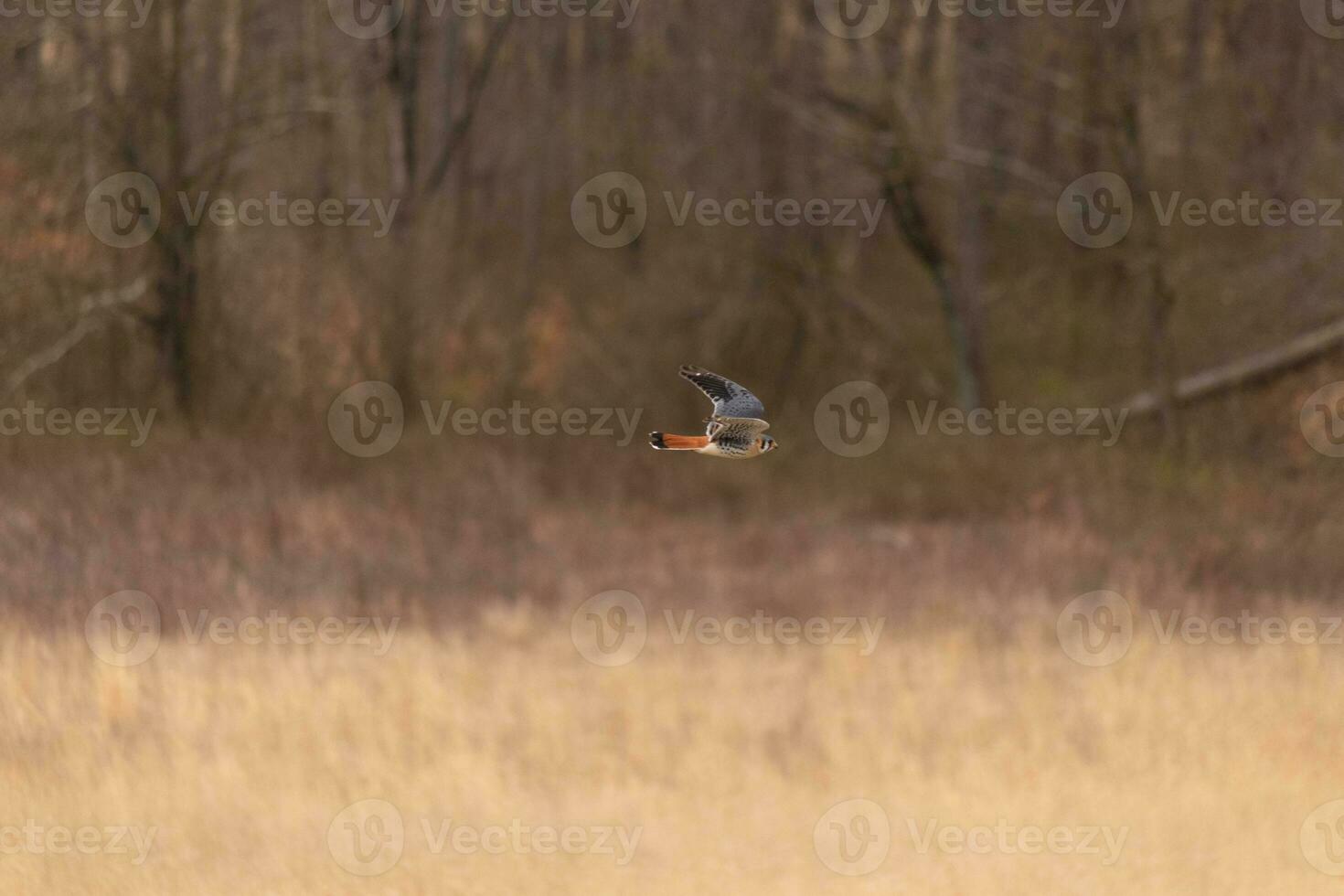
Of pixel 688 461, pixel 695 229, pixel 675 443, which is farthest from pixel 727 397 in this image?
pixel 695 229

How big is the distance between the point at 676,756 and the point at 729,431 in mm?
3061

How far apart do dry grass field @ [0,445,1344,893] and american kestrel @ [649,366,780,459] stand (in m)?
2.10

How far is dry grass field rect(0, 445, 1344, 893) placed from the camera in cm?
507

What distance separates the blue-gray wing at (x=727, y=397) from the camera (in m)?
3.31

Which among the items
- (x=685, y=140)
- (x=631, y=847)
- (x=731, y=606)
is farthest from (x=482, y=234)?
(x=631, y=847)

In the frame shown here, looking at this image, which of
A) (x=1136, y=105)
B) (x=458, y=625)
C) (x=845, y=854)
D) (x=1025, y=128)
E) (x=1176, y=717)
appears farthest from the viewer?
(x=1025, y=128)

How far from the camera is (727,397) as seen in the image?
3430 mm

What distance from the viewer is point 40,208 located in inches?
425

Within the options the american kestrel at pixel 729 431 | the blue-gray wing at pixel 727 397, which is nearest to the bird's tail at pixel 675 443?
the american kestrel at pixel 729 431

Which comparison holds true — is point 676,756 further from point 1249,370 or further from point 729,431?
point 1249,370

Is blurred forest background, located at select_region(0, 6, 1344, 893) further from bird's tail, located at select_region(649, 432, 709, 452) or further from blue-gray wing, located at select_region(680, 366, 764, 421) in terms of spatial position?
bird's tail, located at select_region(649, 432, 709, 452)

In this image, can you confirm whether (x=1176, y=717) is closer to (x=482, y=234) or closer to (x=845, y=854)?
(x=845, y=854)

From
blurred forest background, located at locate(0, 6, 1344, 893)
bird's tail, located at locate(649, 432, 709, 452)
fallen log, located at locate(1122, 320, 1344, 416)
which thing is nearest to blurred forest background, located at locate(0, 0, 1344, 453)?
blurred forest background, located at locate(0, 6, 1344, 893)

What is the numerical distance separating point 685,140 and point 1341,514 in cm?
649
